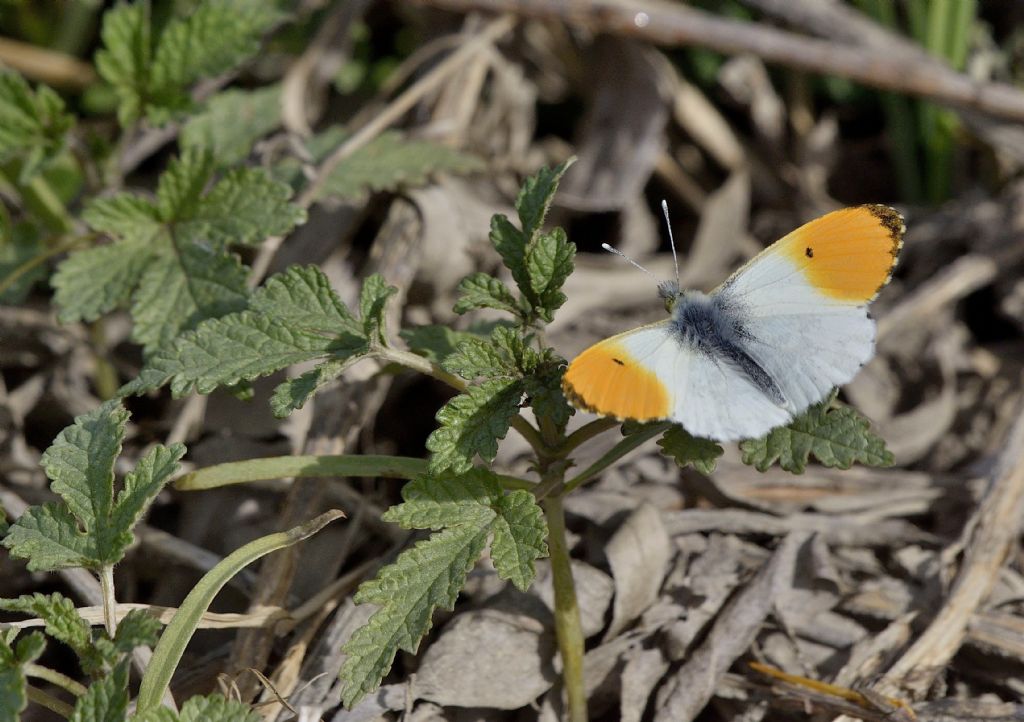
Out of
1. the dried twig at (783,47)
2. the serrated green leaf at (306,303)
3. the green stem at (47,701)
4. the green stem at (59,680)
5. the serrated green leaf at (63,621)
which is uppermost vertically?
the dried twig at (783,47)

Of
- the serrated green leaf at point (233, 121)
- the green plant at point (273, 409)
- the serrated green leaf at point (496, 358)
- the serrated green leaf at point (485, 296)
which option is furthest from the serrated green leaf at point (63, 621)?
the serrated green leaf at point (233, 121)

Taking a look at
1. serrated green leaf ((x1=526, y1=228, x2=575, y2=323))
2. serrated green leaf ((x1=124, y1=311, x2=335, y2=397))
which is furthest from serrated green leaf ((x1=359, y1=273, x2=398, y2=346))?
serrated green leaf ((x1=526, y1=228, x2=575, y2=323))

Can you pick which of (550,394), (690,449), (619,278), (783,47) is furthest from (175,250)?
(783,47)

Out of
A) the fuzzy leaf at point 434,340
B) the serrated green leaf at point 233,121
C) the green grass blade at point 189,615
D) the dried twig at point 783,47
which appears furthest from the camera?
the dried twig at point 783,47

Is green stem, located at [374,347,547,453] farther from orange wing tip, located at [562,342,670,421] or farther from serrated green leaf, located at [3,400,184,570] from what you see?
serrated green leaf, located at [3,400,184,570]

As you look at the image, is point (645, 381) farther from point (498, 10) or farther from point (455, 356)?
point (498, 10)

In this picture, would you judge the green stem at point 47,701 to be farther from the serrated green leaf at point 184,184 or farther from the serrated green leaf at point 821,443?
the serrated green leaf at point 821,443
